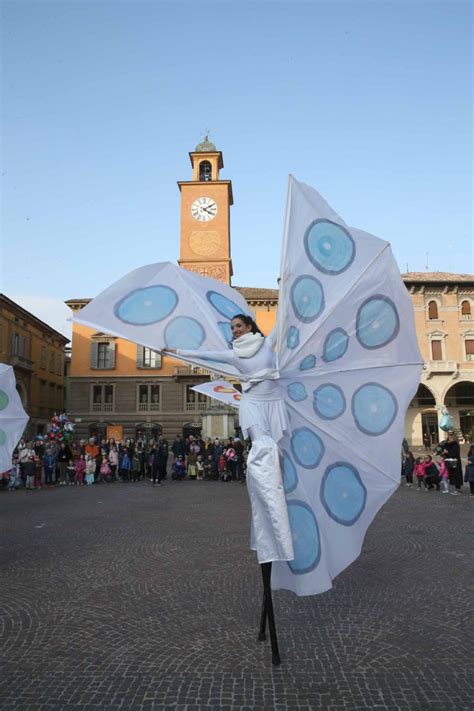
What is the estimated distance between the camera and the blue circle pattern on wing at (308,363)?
4.25 metres

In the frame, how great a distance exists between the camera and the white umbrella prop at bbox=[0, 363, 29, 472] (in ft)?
23.3

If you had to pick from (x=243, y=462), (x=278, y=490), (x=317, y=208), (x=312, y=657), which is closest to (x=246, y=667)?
(x=312, y=657)

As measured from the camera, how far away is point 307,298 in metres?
4.19

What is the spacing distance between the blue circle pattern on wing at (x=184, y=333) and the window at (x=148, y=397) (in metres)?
38.9

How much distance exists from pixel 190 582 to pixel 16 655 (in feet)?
7.47

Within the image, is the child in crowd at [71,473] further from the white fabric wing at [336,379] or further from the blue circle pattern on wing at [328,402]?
the blue circle pattern on wing at [328,402]

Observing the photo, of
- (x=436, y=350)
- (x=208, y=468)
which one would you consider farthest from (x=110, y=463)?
(x=436, y=350)

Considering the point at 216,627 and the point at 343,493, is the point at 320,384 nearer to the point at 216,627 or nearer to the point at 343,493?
the point at 343,493

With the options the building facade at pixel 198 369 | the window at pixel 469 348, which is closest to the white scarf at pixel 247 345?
the building facade at pixel 198 369

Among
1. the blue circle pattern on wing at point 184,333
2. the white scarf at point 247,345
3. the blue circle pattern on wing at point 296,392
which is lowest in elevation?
the blue circle pattern on wing at point 296,392

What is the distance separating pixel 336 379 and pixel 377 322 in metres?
0.62

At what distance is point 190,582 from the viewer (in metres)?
5.90

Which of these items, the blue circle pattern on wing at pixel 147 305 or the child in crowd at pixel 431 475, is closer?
the blue circle pattern on wing at pixel 147 305

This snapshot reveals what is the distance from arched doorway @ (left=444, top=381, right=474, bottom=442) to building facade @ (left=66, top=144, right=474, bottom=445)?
0.08 meters
